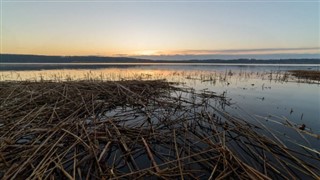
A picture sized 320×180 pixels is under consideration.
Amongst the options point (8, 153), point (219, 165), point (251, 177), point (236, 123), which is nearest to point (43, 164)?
point (8, 153)

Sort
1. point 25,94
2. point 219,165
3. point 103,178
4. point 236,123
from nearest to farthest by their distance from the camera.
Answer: point 103,178
point 219,165
point 236,123
point 25,94

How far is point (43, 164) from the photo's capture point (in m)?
4.70

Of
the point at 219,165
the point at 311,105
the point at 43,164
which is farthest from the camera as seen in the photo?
the point at 311,105

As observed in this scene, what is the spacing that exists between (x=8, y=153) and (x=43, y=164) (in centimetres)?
126

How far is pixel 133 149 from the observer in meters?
6.17

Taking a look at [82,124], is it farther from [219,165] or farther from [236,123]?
[236,123]

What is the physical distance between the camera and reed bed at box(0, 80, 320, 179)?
4727 millimetres

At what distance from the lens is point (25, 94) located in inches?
443

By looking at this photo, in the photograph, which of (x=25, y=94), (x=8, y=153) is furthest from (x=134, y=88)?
(x=8, y=153)

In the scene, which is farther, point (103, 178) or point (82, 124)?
point (82, 124)

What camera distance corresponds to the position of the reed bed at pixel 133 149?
4727 millimetres

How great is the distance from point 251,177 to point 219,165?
0.97 m

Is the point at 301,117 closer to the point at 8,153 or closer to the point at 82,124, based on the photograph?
the point at 82,124

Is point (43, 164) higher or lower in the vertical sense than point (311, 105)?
higher
